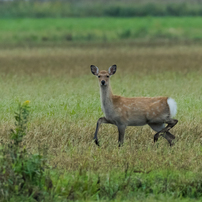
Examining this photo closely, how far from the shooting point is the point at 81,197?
20.7 ft

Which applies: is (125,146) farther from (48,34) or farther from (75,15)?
(75,15)

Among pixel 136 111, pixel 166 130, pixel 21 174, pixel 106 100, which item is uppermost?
pixel 106 100

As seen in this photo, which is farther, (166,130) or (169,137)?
(169,137)

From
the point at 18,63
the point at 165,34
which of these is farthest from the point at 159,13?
the point at 18,63

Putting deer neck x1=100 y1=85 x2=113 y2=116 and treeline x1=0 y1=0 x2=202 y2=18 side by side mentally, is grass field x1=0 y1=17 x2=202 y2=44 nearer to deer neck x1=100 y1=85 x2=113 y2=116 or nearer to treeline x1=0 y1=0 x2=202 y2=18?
treeline x1=0 y1=0 x2=202 y2=18

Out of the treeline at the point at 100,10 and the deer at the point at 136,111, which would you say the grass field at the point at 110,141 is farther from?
the treeline at the point at 100,10

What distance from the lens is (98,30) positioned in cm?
5503

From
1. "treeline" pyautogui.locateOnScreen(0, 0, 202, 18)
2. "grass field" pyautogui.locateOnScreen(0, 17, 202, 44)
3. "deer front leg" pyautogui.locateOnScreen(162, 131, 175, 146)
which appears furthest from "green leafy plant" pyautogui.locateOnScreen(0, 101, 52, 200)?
"treeline" pyautogui.locateOnScreen(0, 0, 202, 18)

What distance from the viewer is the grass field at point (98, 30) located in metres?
48.4

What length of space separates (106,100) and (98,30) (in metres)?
46.8

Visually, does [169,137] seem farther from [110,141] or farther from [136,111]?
[110,141]

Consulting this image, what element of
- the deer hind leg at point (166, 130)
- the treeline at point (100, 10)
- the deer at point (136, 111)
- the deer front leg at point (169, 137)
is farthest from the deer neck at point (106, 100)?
the treeline at point (100, 10)

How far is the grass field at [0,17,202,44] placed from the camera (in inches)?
1905

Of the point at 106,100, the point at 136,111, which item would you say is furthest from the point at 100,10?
the point at 136,111
